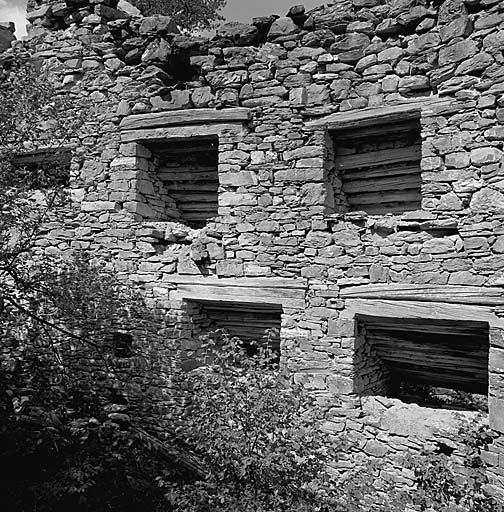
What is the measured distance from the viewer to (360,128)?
18.2ft

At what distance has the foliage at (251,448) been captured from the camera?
4441mm

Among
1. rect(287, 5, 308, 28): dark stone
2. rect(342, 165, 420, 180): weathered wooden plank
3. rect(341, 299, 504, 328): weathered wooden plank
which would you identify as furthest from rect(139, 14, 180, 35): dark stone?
rect(341, 299, 504, 328): weathered wooden plank

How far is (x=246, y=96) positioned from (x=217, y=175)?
1.03 m

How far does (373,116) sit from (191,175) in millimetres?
2394

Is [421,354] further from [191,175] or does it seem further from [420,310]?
[191,175]

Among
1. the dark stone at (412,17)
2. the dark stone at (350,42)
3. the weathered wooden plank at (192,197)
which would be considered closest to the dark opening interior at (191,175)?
the weathered wooden plank at (192,197)

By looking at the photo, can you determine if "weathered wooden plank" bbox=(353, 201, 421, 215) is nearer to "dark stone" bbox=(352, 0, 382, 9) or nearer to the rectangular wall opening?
the rectangular wall opening

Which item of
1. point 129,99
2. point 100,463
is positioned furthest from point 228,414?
point 129,99

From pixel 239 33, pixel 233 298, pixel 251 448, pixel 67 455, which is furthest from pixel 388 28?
pixel 67 455

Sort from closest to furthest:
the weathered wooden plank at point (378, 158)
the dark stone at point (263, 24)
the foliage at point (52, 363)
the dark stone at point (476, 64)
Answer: the dark stone at point (476, 64)
the foliage at point (52, 363)
the weathered wooden plank at point (378, 158)
the dark stone at point (263, 24)

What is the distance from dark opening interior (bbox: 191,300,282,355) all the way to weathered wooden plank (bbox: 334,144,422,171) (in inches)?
70.6

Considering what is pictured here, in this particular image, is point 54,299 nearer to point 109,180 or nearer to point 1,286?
point 1,286

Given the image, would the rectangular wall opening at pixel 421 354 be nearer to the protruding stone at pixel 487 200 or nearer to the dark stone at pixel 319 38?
the protruding stone at pixel 487 200

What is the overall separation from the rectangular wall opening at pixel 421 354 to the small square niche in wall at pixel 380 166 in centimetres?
127
